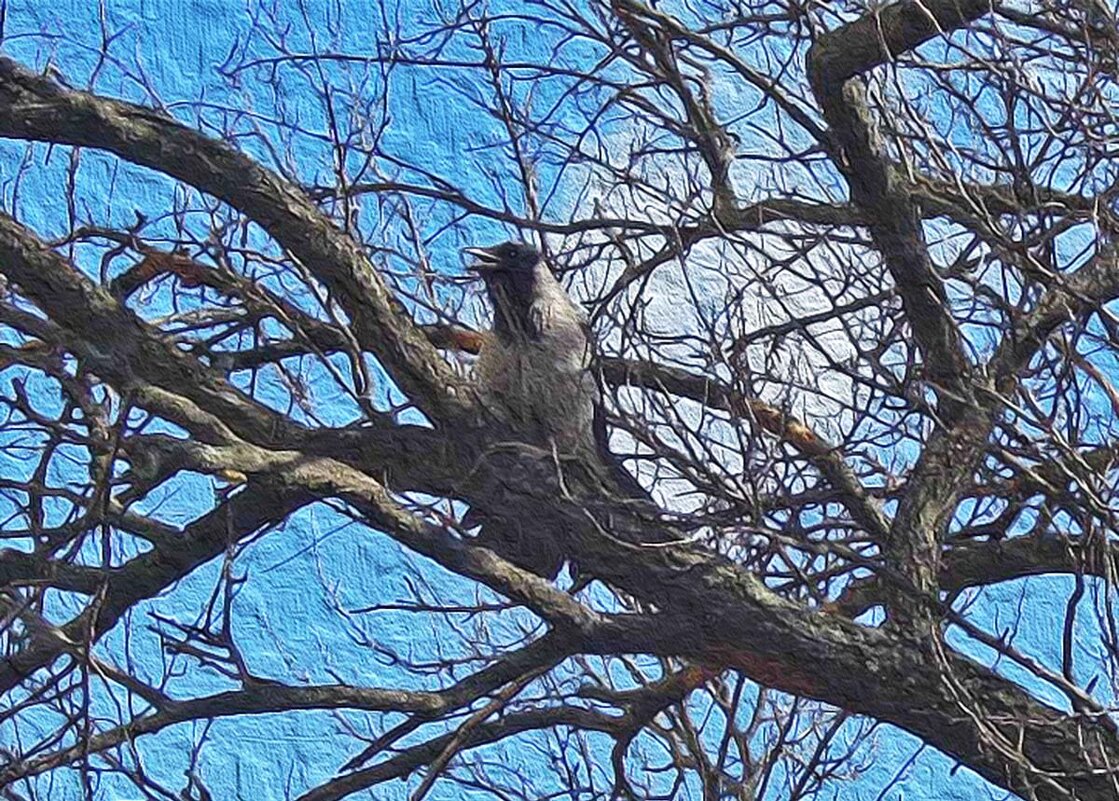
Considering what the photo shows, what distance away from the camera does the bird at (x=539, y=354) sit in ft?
13.9

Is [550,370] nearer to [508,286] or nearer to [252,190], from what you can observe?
[508,286]

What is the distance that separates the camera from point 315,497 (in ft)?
11.0

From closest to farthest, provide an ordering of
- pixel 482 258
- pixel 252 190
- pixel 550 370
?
pixel 252 190 → pixel 550 370 → pixel 482 258

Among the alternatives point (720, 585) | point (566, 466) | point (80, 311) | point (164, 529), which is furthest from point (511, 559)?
point (80, 311)

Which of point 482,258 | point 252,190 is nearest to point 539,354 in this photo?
point 482,258

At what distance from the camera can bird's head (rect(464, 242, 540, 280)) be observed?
481cm

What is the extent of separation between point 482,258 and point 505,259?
0.19 ft

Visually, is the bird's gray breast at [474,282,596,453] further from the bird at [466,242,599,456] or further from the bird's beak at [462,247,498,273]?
the bird's beak at [462,247,498,273]

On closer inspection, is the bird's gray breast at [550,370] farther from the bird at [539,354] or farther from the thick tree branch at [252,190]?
the thick tree branch at [252,190]

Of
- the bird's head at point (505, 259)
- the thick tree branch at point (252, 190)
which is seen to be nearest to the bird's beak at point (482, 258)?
the bird's head at point (505, 259)

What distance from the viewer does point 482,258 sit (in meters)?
4.86

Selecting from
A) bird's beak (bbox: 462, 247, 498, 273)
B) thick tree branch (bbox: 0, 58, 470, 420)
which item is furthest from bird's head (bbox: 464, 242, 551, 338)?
thick tree branch (bbox: 0, 58, 470, 420)

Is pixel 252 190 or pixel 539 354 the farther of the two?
pixel 539 354

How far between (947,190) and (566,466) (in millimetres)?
914
